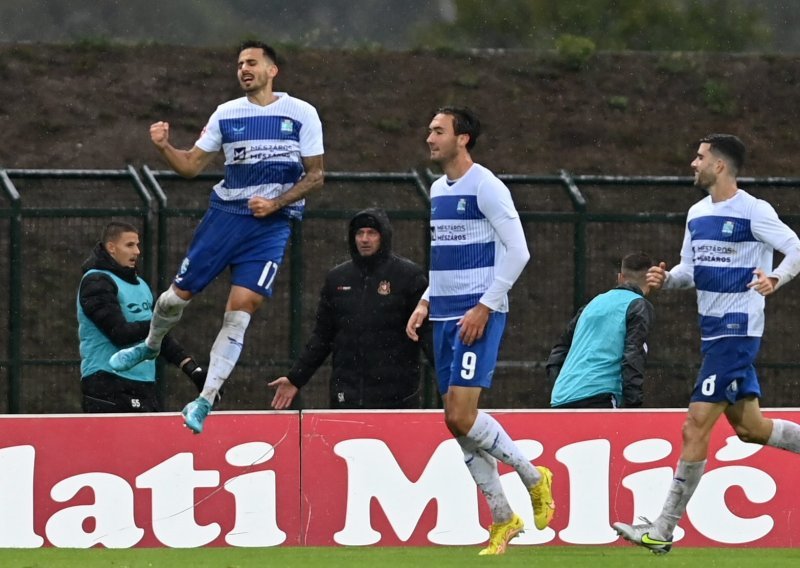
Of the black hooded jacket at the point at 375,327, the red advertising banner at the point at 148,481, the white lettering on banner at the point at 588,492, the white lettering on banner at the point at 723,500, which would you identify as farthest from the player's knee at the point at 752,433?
the red advertising banner at the point at 148,481

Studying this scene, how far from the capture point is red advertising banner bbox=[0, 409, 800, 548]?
10969 mm

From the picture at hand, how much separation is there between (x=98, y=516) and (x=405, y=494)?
2.04 metres

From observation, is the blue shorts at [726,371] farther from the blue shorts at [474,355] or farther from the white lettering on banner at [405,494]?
the white lettering on banner at [405,494]

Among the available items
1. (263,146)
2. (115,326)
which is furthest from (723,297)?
(115,326)

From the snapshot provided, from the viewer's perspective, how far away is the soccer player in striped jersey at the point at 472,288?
30.0ft

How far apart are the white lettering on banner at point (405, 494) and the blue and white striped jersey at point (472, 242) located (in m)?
1.97

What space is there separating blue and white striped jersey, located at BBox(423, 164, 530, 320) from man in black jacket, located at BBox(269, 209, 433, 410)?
205cm

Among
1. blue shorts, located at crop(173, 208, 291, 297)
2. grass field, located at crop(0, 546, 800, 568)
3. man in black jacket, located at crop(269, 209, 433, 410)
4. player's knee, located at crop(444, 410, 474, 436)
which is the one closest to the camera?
grass field, located at crop(0, 546, 800, 568)

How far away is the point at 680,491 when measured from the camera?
9203 mm

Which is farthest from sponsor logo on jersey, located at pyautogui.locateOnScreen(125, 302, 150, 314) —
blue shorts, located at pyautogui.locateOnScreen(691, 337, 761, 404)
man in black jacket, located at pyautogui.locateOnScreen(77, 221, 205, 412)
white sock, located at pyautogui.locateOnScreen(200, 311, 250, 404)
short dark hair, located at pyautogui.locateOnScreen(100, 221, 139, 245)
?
blue shorts, located at pyautogui.locateOnScreen(691, 337, 761, 404)

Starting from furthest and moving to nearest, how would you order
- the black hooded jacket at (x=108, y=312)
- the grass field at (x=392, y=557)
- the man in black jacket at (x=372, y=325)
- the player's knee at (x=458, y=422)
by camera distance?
the man in black jacket at (x=372, y=325) → the black hooded jacket at (x=108, y=312) → the player's knee at (x=458, y=422) → the grass field at (x=392, y=557)

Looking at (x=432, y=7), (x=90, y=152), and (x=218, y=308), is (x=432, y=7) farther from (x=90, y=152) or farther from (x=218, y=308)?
(x=218, y=308)

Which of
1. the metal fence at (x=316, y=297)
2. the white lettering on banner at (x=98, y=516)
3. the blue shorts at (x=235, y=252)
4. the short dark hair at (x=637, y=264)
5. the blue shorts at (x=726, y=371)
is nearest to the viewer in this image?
the blue shorts at (x=726, y=371)

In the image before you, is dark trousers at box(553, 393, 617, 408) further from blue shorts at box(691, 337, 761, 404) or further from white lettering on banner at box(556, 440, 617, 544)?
blue shorts at box(691, 337, 761, 404)
